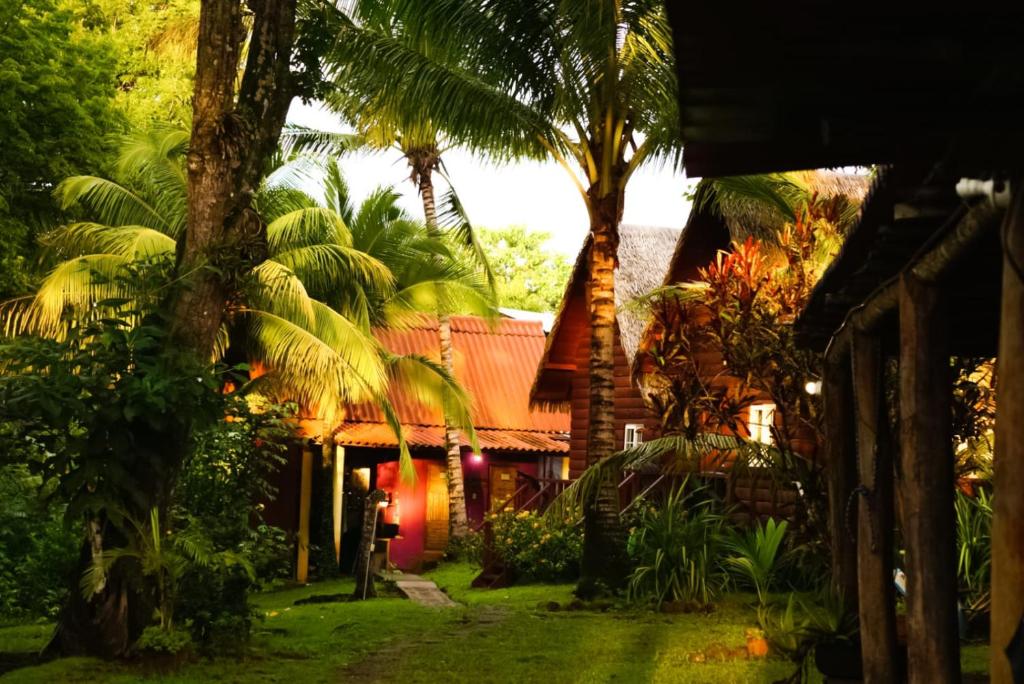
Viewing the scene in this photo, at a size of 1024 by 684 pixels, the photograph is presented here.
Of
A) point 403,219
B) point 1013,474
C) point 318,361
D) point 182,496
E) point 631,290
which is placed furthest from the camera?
point 403,219

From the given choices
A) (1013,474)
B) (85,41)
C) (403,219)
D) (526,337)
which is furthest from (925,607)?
(526,337)

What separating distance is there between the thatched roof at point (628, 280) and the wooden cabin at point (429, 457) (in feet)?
8.75

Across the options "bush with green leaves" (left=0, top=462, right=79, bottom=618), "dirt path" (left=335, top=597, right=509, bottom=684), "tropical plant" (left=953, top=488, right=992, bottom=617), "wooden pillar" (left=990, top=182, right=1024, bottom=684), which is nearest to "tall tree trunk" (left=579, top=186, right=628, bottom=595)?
"dirt path" (left=335, top=597, right=509, bottom=684)

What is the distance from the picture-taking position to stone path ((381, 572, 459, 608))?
664 inches

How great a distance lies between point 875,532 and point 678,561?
7251mm

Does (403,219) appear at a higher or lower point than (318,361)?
higher

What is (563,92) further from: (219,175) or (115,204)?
(115,204)

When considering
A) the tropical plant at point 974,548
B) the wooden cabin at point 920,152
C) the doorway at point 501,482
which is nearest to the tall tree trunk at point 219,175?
the wooden cabin at point 920,152

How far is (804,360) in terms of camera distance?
13.0m

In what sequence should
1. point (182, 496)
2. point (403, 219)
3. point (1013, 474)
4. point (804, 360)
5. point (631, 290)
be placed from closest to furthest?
1. point (1013, 474)
2. point (182, 496)
3. point (804, 360)
4. point (631, 290)
5. point (403, 219)

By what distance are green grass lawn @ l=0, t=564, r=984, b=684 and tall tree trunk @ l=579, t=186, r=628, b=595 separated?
0.69 m

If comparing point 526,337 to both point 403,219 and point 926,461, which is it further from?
point 926,461

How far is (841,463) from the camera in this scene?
8.88 meters

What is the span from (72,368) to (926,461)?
21.0 feet
